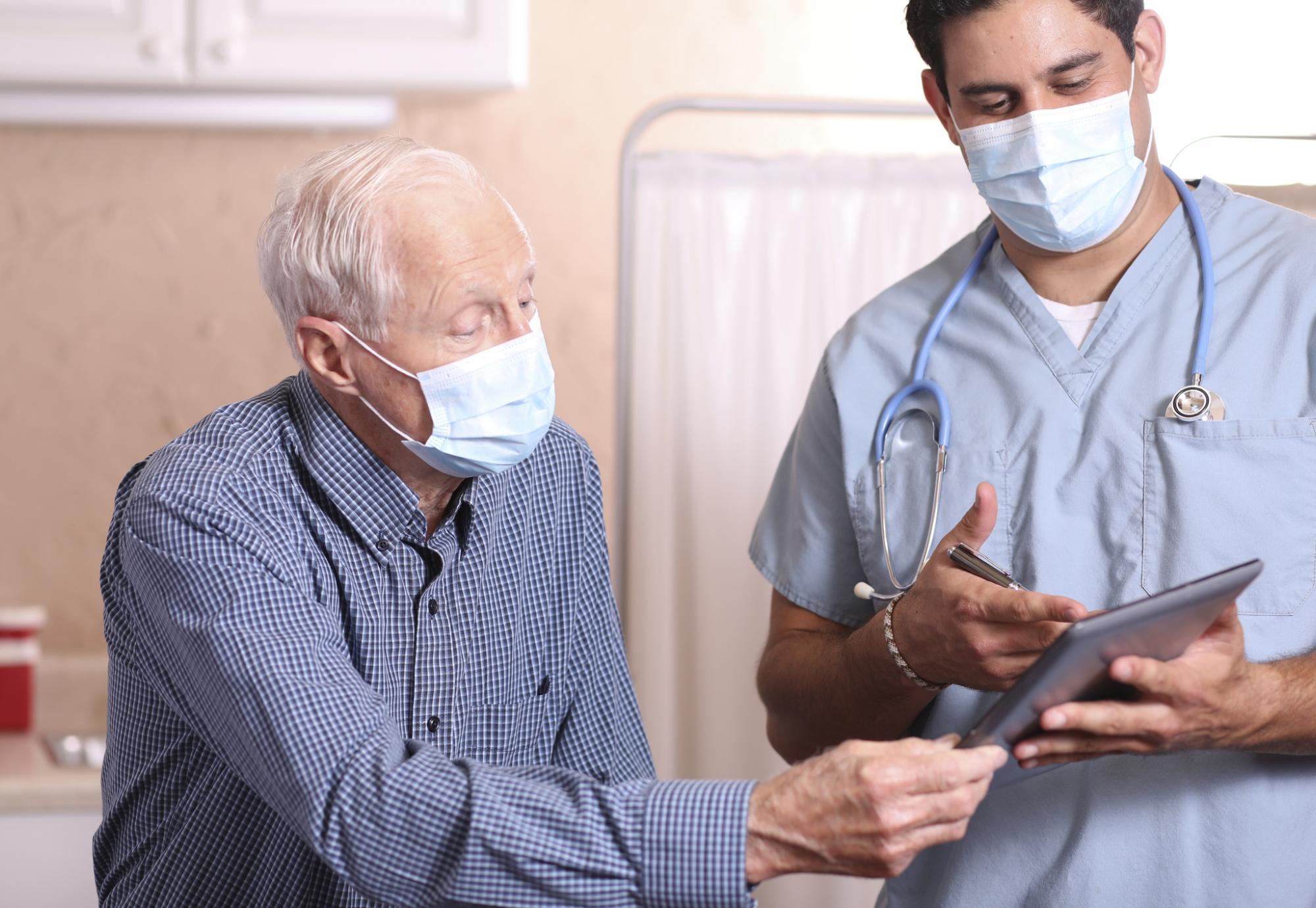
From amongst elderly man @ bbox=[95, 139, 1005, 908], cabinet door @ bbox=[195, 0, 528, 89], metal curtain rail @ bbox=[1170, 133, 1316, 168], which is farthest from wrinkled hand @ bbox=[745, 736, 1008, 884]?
cabinet door @ bbox=[195, 0, 528, 89]

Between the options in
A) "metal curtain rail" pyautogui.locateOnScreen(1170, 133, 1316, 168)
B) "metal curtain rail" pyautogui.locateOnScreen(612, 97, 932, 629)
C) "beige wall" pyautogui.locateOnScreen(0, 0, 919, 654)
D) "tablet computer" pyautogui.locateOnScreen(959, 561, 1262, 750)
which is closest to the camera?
"tablet computer" pyautogui.locateOnScreen(959, 561, 1262, 750)

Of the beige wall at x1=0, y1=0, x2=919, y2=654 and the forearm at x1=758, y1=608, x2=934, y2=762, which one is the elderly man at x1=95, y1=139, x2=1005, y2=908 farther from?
the beige wall at x1=0, y1=0, x2=919, y2=654

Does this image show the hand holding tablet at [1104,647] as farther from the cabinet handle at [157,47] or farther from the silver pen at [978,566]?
the cabinet handle at [157,47]

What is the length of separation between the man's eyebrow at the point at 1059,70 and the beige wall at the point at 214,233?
1263 millimetres

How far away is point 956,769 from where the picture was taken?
0.90 meters

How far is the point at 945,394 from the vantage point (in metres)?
1.29

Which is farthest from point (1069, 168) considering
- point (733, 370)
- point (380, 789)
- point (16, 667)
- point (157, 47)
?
point (16, 667)

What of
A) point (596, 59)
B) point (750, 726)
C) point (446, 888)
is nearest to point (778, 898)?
point (750, 726)

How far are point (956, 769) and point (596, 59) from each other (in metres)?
1.86

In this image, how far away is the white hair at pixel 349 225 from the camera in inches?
44.0

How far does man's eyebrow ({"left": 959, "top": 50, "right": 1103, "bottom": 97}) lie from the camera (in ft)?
3.93

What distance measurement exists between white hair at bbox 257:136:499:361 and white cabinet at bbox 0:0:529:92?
1.04m

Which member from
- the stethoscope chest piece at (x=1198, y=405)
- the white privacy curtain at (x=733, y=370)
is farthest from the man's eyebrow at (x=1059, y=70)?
the white privacy curtain at (x=733, y=370)

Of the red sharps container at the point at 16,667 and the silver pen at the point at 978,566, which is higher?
the silver pen at the point at 978,566
